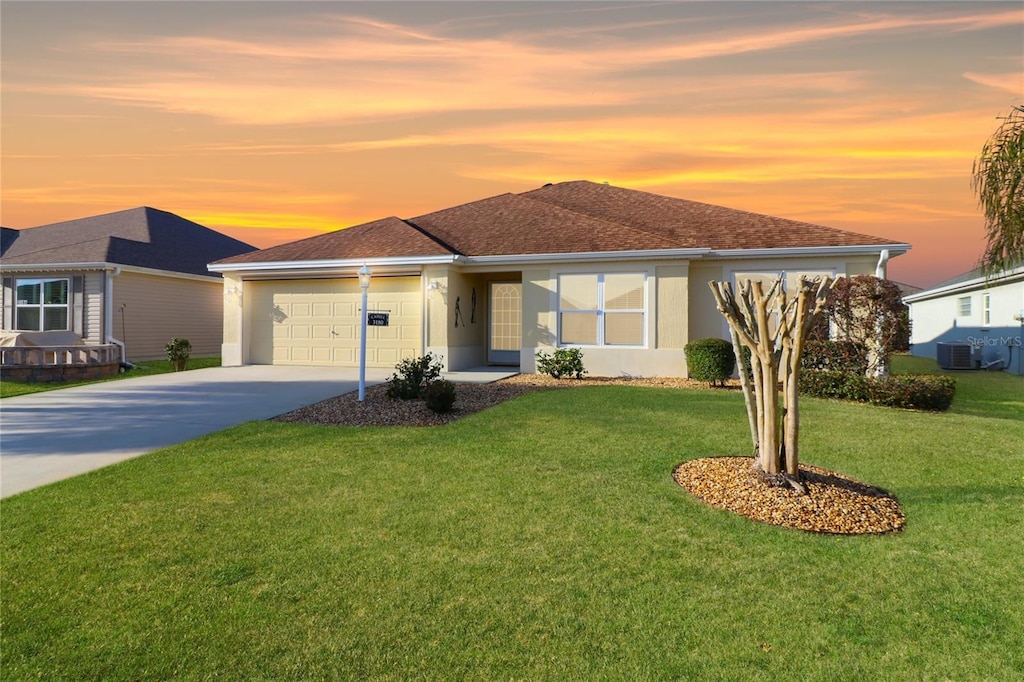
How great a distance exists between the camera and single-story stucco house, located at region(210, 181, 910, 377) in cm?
1416

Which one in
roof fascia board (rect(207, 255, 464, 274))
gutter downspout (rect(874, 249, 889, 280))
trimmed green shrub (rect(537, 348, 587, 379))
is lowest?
trimmed green shrub (rect(537, 348, 587, 379))

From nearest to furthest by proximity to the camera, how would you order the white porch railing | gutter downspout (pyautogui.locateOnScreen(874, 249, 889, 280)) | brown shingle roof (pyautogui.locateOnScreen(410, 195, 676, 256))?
gutter downspout (pyautogui.locateOnScreen(874, 249, 889, 280))
brown shingle roof (pyautogui.locateOnScreen(410, 195, 676, 256))
the white porch railing

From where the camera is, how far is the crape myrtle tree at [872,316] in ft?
35.0

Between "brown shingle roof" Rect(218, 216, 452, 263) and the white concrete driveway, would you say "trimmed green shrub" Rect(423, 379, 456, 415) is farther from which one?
"brown shingle roof" Rect(218, 216, 452, 263)

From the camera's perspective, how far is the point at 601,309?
14680mm

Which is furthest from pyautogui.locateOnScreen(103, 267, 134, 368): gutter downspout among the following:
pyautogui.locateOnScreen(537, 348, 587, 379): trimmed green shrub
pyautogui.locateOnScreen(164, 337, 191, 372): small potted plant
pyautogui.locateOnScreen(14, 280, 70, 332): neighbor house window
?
pyautogui.locateOnScreen(537, 348, 587, 379): trimmed green shrub

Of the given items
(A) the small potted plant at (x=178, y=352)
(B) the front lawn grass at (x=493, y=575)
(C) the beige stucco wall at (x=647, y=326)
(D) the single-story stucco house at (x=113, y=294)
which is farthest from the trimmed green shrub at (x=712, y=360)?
(D) the single-story stucco house at (x=113, y=294)

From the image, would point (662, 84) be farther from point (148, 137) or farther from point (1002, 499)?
point (148, 137)

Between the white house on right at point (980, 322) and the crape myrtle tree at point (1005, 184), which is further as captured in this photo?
the white house on right at point (980, 322)

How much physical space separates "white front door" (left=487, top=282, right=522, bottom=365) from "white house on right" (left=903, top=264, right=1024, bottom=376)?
11.9 m

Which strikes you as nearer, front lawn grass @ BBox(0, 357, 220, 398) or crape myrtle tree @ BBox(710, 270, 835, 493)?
crape myrtle tree @ BBox(710, 270, 835, 493)

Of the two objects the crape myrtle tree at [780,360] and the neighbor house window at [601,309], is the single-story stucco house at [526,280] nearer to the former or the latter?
the neighbor house window at [601,309]
